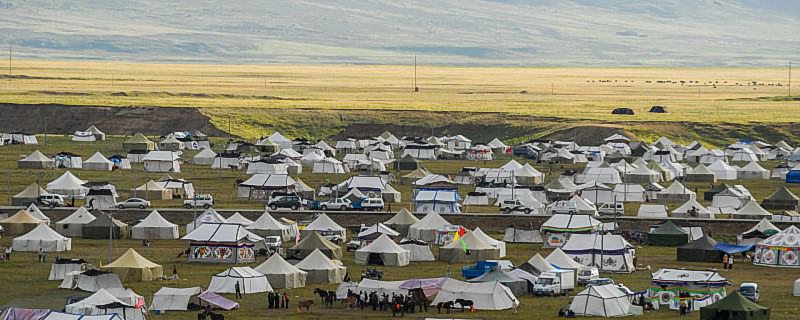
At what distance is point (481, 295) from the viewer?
52656 millimetres

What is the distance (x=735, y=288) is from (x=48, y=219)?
3374 cm

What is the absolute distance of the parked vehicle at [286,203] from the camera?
84.0 metres

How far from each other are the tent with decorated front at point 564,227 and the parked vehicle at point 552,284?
13.8 metres

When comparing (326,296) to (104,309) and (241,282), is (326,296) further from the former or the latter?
(104,309)

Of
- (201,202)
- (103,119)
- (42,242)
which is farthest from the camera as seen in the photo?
(103,119)

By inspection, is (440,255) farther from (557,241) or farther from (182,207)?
(182,207)

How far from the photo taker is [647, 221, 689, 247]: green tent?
73312 mm

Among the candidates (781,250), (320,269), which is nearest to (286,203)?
(320,269)

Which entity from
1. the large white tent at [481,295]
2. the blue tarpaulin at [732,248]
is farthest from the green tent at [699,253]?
the large white tent at [481,295]

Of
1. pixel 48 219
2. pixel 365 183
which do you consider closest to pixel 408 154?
pixel 365 183

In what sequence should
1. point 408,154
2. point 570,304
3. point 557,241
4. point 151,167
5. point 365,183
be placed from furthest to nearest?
1. point 408,154
2. point 151,167
3. point 365,183
4. point 557,241
5. point 570,304

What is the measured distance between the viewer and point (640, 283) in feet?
196

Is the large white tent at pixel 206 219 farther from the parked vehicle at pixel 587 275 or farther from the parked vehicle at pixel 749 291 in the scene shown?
the parked vehicle at pixel 749 291

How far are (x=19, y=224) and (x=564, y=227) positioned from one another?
2509 cm
